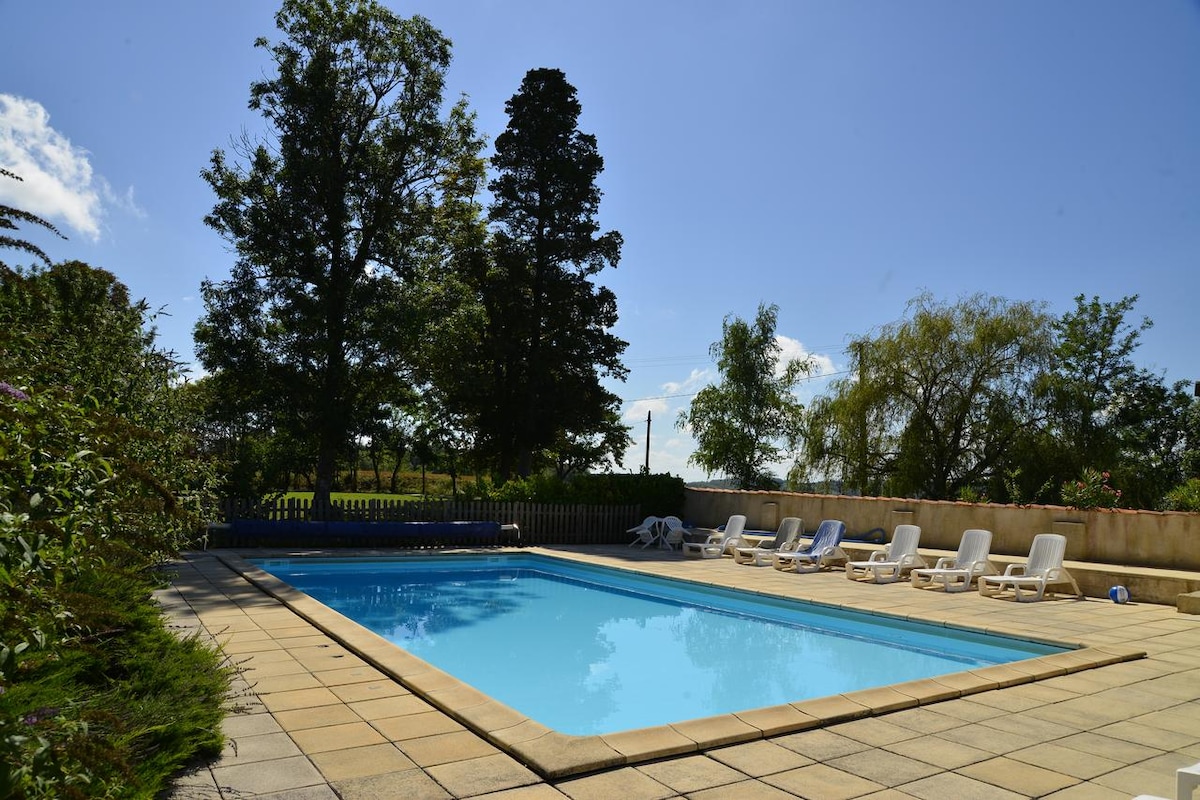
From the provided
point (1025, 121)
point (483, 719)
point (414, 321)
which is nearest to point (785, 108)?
point (1025, 121)

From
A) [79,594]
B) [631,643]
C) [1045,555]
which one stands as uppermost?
[79,594]

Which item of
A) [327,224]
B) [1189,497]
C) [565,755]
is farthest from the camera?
[327,224]

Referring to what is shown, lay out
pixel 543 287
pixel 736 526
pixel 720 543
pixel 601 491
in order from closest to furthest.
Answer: pixel 736 526 < pixel 720 543 < pixel 601 491 < pixel 543 287

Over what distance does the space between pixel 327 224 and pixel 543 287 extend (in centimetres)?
736

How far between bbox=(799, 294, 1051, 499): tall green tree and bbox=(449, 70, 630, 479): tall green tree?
766 centimetres

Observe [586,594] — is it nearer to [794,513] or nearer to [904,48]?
[794,513]

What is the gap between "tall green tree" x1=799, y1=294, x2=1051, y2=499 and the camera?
21.4m

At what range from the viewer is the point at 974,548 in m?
11.5

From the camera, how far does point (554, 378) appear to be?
2408cm

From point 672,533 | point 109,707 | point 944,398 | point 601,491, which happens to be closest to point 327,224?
point 601,491

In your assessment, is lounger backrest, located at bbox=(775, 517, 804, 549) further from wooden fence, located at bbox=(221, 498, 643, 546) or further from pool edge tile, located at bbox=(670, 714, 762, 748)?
pool edge tile, located at bbox=(670, 714, 762, 748)

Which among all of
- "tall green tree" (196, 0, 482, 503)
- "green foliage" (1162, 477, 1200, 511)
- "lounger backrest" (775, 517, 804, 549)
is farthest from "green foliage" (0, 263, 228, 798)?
"green foliage" (1162, 477, 1200, 511)

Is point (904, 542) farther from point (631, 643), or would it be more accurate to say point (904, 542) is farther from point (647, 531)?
point (647, 531)

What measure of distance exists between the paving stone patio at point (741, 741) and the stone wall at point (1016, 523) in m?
5.19
